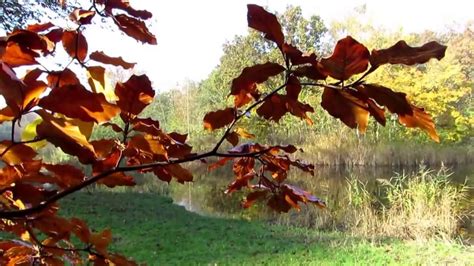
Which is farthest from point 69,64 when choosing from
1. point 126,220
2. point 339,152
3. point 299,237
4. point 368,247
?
point 339,152

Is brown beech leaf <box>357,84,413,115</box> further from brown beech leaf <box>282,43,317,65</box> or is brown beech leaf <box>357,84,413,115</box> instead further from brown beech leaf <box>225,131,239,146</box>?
brown beech leaf <box>225,131,239,146</box>

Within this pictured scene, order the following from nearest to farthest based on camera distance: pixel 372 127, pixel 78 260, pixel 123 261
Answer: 1. pixel 123 261
2. pixel 78 260
3. pixel 372 127

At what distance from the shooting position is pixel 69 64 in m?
0.55

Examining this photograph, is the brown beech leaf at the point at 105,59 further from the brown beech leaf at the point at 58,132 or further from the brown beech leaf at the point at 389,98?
the brown beech leaf at the point at 389,98

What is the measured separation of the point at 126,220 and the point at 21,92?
511 centimetres

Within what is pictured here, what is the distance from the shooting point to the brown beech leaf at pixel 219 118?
24.1 inches

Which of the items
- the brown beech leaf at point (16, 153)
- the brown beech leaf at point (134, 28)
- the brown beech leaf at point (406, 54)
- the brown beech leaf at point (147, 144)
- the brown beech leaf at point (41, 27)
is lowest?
the brown beech leaf at point (16, 153)

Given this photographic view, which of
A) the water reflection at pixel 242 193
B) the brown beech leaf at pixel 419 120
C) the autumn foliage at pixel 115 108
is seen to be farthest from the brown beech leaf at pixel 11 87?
the water reflection at pixel 242 193

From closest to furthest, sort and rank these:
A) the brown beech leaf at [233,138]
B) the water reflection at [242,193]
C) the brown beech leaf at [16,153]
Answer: the brown beech leaf at [16,153] → the brown beech leaf at [233,138] → the water reflection at [242,193]

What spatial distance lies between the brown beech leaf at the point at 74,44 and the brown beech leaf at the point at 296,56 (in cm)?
28

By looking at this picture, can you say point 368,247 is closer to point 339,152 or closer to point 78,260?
point 78,260

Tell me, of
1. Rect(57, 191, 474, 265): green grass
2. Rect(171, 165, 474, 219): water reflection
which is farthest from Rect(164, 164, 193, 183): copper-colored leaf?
Rect(171, 165, 474, 219): water reflection

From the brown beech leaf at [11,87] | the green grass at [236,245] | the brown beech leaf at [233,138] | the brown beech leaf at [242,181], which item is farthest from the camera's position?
the green grass at [236,245]

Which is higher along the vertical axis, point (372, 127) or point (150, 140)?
point (372, 127)
